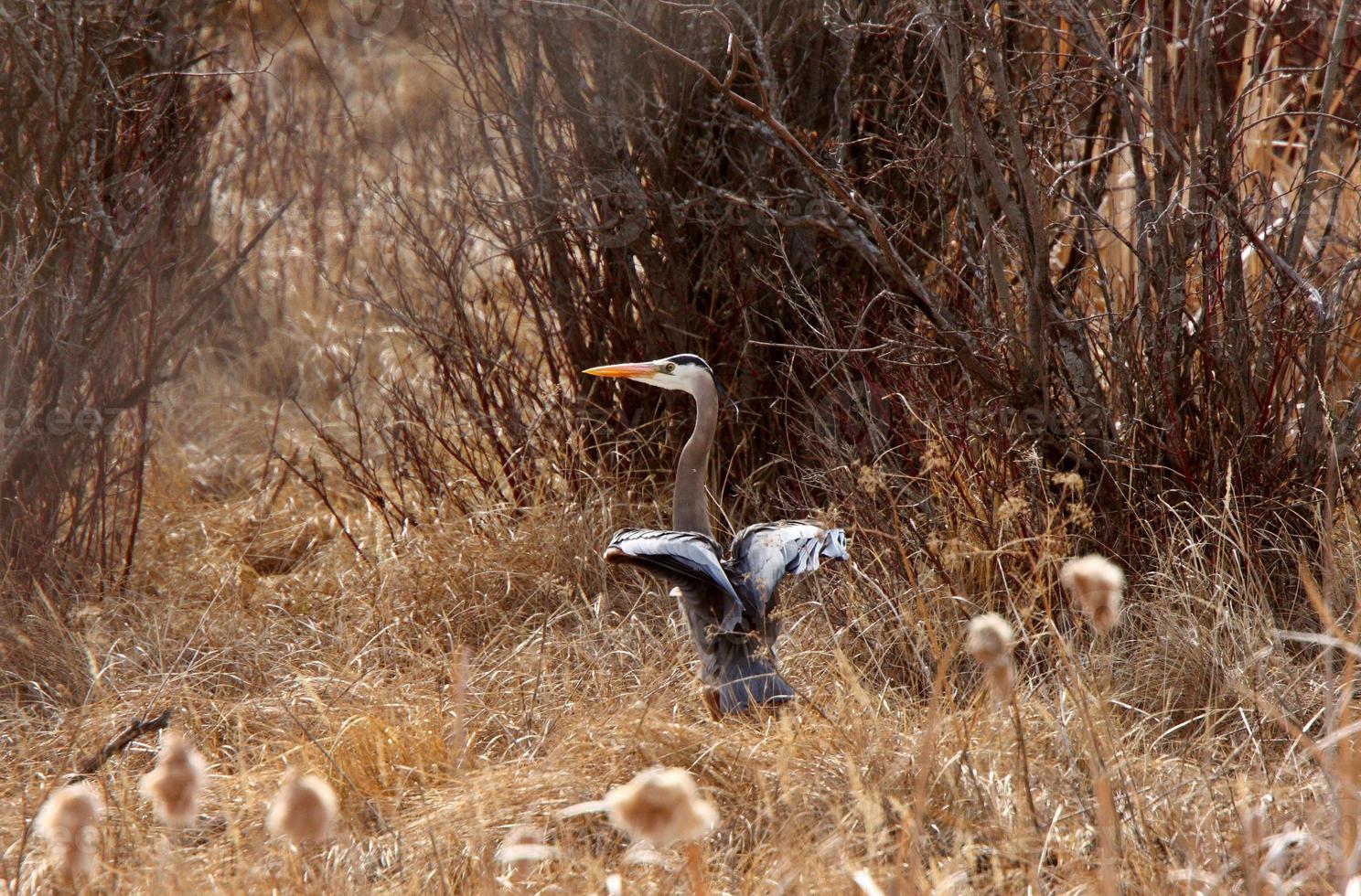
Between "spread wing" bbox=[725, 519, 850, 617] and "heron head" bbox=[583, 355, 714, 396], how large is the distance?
415 mm

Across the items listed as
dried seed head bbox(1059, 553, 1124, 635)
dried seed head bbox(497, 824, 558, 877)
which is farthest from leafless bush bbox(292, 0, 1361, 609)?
dried seed head bbox(497, 824, 558, 877)

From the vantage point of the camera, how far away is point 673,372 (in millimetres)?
3221

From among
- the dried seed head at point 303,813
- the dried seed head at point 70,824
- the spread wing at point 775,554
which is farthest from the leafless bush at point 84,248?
the dried seed head at point 303,813

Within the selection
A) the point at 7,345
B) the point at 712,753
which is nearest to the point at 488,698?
the point at 712,753

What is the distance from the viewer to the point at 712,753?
2.71m

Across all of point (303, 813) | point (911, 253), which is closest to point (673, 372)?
point (911, 253)

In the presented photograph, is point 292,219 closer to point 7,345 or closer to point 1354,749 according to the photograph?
point 7,345

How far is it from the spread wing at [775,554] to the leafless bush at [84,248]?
1.98 metres

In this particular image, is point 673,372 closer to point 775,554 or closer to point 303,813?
point 775,554

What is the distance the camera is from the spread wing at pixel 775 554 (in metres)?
2.76

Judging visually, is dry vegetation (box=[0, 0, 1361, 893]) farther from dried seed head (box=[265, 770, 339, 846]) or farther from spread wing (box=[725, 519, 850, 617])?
spread wing (box=[725, 519, 850, 617])

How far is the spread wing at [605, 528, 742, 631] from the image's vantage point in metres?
2.68

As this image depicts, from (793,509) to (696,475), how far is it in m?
0.86

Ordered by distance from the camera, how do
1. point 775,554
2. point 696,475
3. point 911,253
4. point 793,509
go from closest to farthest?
point 775,554
point 696,475
point 793,509
point 911,253
